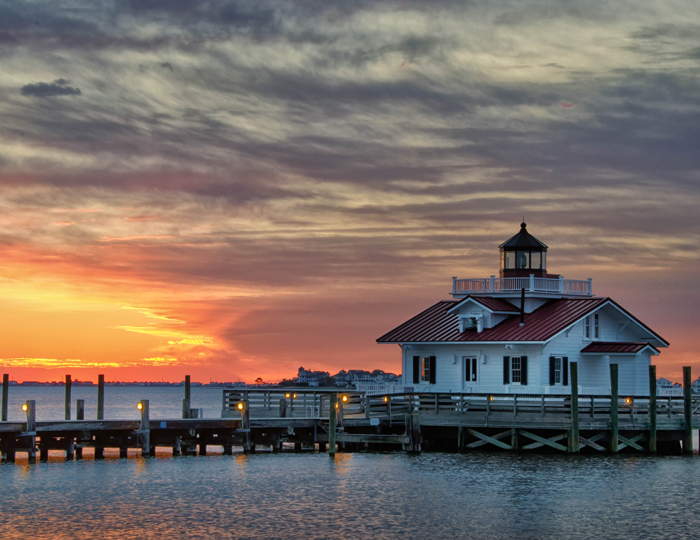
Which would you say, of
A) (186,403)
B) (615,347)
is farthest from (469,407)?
(186,403)

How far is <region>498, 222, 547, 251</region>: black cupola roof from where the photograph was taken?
52.9 metres

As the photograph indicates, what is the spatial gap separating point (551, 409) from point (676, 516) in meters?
13.5

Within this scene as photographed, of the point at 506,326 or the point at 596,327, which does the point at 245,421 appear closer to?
the point at 506,326

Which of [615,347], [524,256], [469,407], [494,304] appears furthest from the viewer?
[524,256]

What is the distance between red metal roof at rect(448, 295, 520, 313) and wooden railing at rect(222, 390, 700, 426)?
5.06 meters

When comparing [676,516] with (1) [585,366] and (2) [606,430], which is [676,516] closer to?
(2) [606,430]

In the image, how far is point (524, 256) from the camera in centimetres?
5319

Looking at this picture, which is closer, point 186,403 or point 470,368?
point 186,403

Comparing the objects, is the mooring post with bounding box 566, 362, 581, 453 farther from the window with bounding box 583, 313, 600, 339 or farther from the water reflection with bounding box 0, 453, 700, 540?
the window with bounding box 583, 313, 600, 339

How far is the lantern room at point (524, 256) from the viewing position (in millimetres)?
53031

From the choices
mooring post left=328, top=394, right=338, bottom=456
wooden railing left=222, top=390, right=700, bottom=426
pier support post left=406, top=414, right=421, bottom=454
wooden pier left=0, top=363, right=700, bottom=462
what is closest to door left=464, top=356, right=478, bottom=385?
wooden railing left=222, top=390, right=700, bottom=426

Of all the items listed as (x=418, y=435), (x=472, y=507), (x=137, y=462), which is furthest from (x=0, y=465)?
(x=472, y=507)

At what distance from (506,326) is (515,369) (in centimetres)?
254

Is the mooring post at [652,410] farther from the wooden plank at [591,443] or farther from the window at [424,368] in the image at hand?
the window at [424,368]
